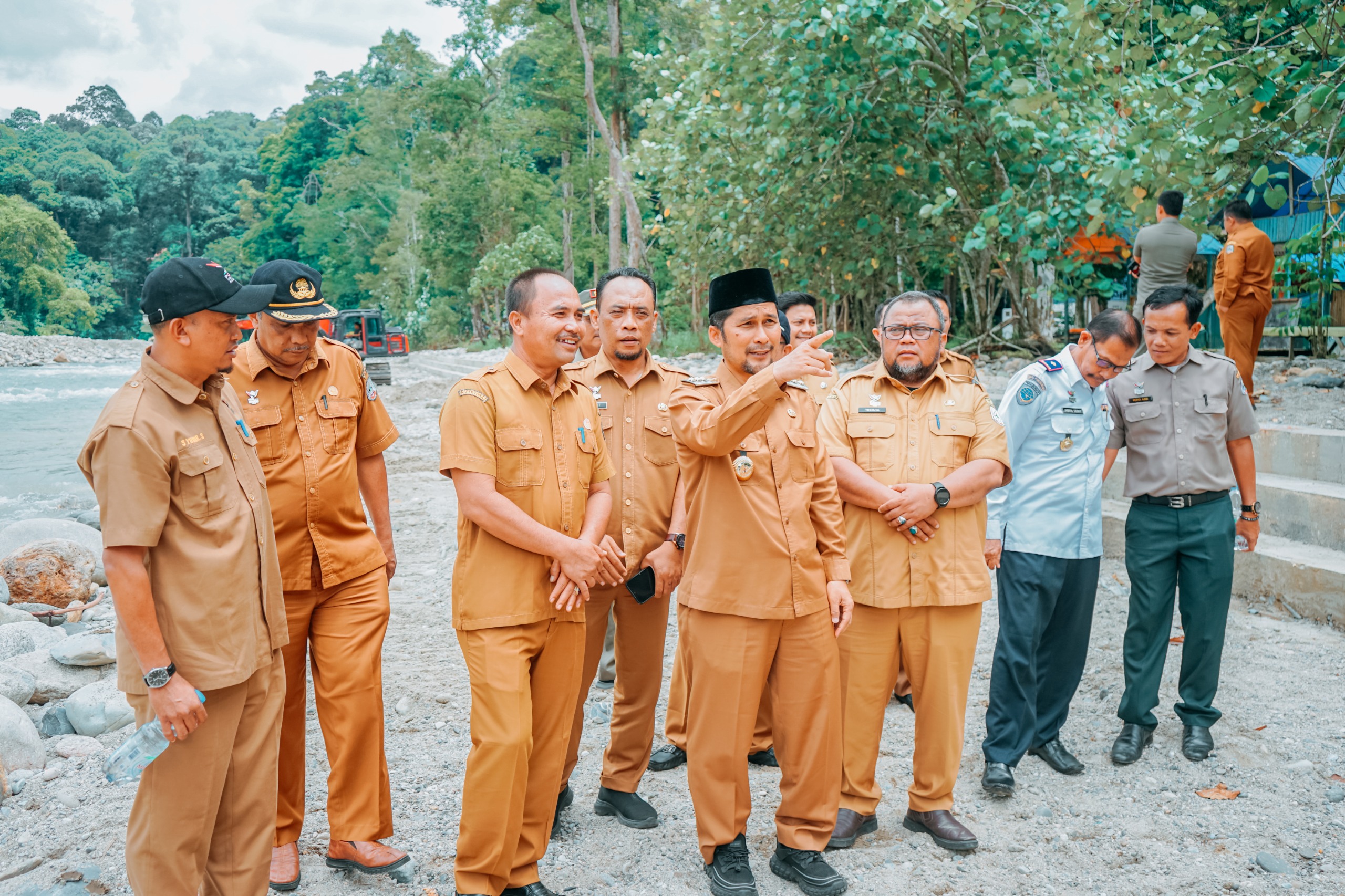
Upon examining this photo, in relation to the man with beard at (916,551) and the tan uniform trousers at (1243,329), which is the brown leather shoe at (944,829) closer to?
the man with beard at (916,551)

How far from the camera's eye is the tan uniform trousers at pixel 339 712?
10.5 feet

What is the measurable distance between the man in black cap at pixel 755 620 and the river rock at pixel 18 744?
3031 mm

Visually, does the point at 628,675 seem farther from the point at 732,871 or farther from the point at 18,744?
the point at 18,744

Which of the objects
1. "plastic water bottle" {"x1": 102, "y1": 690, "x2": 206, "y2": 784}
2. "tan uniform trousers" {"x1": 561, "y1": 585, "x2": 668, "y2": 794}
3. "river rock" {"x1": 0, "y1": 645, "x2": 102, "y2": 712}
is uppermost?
"plastic water bottle" {"x1": 102, "y1": 690, "x2": 206, "y2": 784}

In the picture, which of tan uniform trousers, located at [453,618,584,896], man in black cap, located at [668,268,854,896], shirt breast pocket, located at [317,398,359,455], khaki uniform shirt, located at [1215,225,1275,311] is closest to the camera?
tan uniform trousers, located at [453,618,584,896]

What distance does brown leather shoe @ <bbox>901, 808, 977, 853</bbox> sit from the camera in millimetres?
3398

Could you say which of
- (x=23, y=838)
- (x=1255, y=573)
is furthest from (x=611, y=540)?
(x=1255, y=573)

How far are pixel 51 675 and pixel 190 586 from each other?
3521 millimetres

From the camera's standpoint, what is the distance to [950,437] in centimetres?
356

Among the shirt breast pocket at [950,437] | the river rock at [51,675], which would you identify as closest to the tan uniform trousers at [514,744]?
the shirt breast pocket at [950,437]

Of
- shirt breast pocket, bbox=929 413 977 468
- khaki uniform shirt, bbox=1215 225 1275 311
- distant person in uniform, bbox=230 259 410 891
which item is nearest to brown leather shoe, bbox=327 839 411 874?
distant person in uniform, bbox=230 259 410 891

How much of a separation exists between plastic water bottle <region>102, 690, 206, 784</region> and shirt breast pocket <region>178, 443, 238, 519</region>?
0.49m

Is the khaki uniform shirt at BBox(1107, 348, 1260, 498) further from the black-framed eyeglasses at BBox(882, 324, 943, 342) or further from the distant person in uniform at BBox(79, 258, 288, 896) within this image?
the distant person in uniform at BBox(79, 258, 288, 896)

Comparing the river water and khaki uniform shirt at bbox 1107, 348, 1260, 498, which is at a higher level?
khaki uniform shirt at bbox 1107, 348, 1260, 498
